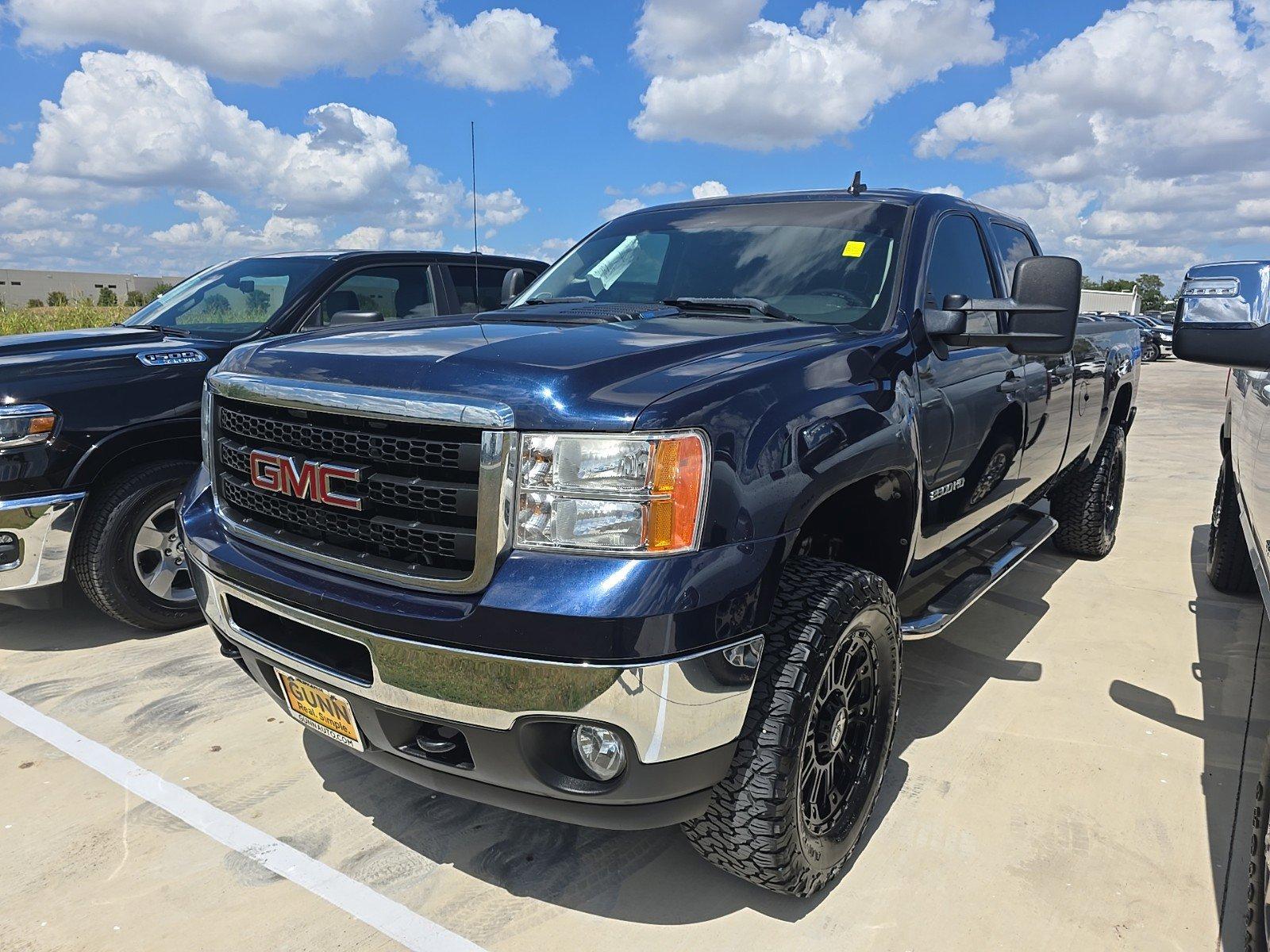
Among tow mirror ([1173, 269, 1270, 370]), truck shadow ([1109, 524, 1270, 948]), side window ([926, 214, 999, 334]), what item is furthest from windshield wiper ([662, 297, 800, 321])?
truck shadow ([1109, 524, 1270, 948])

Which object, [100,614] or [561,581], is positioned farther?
[100,614]

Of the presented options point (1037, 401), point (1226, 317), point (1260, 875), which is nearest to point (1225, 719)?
point (1037, 401)

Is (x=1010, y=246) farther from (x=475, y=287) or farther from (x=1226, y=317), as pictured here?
(x=1226, y=317)

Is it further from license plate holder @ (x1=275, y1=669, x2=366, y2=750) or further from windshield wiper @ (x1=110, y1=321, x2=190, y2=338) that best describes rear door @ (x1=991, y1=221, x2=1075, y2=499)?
windshield wiper @ (x1=110, y1=321, x2=190, y2=338)

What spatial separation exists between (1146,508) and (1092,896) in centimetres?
554

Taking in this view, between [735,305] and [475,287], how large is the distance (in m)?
3.22

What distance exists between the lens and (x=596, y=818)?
2033mm

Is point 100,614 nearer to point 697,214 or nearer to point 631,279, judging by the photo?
point 631,279

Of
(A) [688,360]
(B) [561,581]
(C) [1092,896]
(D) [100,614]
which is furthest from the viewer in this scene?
(D) [100,614]

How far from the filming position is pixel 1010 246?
170 inches

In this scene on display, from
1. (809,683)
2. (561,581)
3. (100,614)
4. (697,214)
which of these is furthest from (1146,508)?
(100,614)

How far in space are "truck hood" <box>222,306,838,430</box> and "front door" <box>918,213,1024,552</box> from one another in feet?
1.76

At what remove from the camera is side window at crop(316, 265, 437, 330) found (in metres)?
4.97

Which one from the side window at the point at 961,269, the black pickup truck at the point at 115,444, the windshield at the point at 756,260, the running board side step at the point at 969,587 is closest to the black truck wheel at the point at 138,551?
the black pickup truck at the point at 115,444
